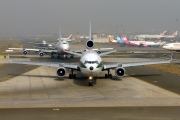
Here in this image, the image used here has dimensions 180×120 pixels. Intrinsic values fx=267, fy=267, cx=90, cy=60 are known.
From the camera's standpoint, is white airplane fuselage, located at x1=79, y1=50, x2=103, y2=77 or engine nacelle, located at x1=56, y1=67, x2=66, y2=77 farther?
engine nacelle, located at x1=56, y1=67, x2=66, y2=77

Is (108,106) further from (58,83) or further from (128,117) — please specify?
(58,83)

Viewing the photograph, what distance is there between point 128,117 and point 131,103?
5045 mm

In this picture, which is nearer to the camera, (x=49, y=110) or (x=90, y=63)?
(x=49, y=110)

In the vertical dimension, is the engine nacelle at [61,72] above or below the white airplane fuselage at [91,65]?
below

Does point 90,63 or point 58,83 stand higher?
point 90,63

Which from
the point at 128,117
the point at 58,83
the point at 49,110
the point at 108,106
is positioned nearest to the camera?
the point at 128,117

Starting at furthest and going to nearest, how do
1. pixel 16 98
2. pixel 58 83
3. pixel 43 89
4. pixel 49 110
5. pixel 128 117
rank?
pixel 58 83
pixel 43 89
pixel 16 98
pixel 49 110
pixel 128 117

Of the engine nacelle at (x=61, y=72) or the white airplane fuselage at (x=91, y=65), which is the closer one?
the white airplane fuselage at (x=91, y=65)

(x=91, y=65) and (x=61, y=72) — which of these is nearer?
(x=91, y=65)

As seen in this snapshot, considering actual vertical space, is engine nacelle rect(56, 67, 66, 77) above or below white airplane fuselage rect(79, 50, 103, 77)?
below

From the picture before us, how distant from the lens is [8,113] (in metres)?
21.9

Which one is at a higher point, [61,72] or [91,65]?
[91,65]

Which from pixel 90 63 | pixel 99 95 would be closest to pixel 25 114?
pixel 99 95

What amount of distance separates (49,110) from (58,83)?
14100 mm
